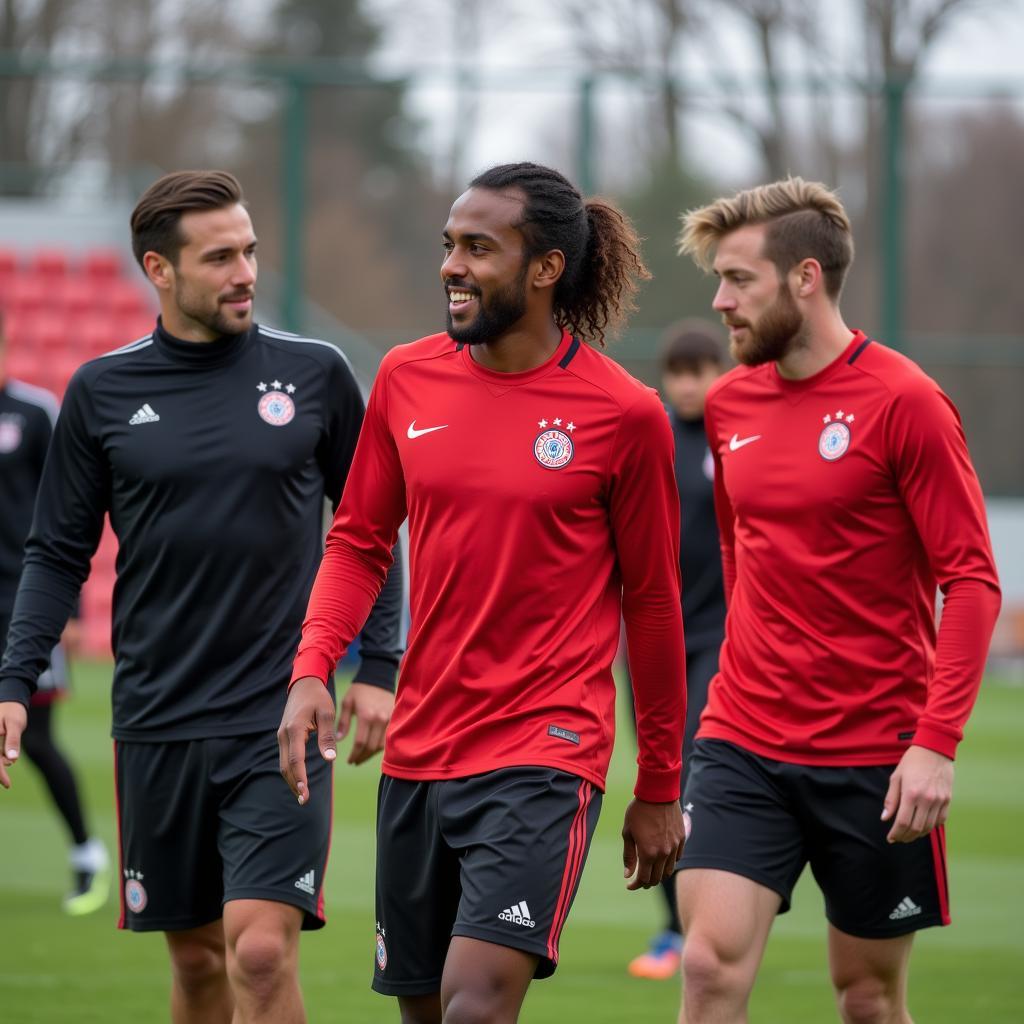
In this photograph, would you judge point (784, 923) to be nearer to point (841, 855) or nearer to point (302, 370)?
point (841, 855)

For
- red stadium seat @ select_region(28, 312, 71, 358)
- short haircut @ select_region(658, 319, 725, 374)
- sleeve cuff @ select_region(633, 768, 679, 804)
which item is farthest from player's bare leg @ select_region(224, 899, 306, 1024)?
red stadium seat @ select_region(28, 312, 71, 358)

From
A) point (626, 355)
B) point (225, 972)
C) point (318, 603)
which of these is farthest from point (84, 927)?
point (626, 355)

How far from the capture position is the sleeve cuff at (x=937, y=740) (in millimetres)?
4230

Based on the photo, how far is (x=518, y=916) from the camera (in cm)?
381

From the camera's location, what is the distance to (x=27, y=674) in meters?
4.77

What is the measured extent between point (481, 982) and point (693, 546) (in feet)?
11.8

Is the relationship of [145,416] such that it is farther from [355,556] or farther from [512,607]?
[512,607]

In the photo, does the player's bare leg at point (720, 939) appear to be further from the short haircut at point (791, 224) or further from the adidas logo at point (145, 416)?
the adidas logo at point (145, 416)

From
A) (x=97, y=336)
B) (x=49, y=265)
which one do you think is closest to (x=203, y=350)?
(x=97, y=336)

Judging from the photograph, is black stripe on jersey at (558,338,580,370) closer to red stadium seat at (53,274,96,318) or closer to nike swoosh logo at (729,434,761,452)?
nike swoosh logo at (729,434,761,452)

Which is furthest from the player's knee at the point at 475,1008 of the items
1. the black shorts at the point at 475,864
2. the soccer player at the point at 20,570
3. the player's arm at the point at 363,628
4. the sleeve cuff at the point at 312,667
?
the soccer player at the point at 20,570

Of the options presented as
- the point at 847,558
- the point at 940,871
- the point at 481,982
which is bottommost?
the point at 940,871

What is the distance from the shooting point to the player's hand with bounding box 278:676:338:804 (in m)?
A: 3.93

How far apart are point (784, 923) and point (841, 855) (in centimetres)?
365
